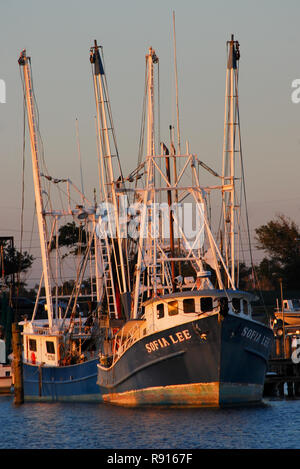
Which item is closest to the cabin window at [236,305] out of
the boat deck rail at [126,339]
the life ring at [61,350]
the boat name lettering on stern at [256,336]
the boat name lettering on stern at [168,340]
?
the boat name lettering on stern at [256,336]

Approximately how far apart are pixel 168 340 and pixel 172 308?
66.0 inches

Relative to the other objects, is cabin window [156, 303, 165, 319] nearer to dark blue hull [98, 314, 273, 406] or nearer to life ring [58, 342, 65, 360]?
dark blue hull [98, 314, 273, 406]

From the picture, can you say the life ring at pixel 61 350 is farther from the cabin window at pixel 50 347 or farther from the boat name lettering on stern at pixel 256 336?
the boat name lettering on stern at pixel 256 336

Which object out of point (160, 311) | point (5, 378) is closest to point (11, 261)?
point (5, 378)

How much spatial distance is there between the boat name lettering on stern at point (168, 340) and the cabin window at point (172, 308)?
130cm

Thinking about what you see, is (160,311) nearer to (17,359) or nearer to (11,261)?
(17,359)

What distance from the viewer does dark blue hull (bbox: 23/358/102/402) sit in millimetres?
60406

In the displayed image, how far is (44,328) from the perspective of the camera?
215ft

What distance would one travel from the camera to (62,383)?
6216 centimetres

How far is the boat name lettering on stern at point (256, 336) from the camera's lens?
1986 inches

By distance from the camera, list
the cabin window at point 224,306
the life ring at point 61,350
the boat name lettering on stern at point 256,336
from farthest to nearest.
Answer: the life ring at point 61,350, the boat name lettering on stern at point 256,336, the cabin window at point 224,306

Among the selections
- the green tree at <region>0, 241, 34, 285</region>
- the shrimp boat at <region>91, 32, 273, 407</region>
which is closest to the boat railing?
the shrimp boat at <region>91, 32, 273, 407</region>

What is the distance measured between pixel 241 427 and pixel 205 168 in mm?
16131

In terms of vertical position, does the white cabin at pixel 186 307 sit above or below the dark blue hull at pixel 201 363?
above
